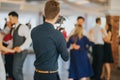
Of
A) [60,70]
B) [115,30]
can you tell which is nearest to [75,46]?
[60,70]

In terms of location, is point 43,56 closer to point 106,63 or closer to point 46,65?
point 46,65

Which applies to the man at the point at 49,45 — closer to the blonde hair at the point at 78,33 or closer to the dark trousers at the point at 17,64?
the dark trousers at the point at 17,64

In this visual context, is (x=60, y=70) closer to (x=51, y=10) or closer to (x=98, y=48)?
(x=98, y=48)

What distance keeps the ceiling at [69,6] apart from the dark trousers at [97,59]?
0.97 m

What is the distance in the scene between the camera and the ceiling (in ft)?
18.3

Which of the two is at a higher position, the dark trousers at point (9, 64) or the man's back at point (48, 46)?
the man's back at point (48, 46)

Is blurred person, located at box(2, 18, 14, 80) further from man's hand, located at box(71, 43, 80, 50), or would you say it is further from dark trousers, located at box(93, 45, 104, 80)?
dark trousers, located at box(93, 45, 104, 80)

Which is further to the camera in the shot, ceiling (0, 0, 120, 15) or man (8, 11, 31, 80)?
ceiling (0, 0, 120, 15)

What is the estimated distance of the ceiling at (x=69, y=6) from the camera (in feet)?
18.3

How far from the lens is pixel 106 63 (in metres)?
5.67

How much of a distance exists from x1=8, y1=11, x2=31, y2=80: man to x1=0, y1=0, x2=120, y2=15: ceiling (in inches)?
40.1

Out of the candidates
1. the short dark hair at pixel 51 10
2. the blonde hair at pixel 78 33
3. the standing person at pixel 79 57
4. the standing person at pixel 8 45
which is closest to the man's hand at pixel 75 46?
the standing person at pixel 79 57

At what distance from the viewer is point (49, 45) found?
2557mm

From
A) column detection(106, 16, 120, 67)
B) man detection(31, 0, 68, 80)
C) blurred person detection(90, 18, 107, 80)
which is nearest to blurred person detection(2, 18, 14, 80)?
blurred person detection(90, 18, 107, 80)
